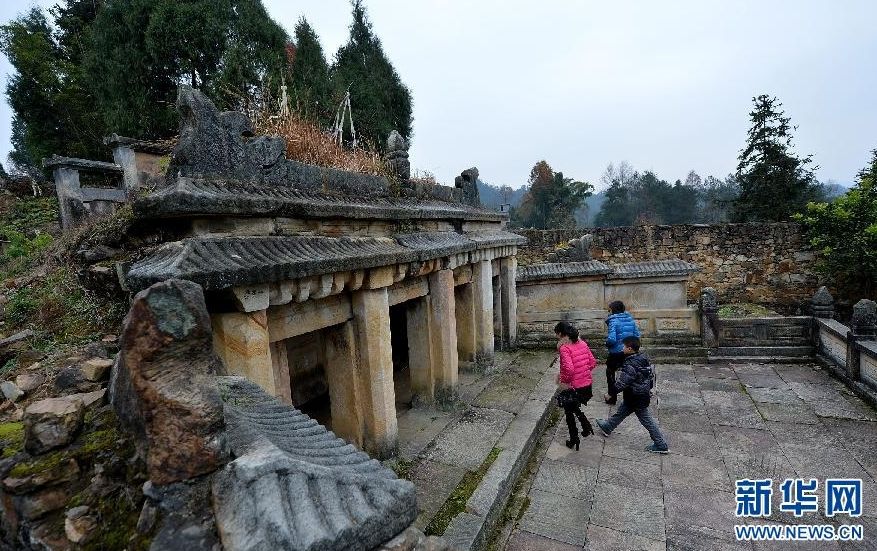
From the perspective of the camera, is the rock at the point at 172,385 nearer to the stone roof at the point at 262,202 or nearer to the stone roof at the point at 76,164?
the stone roof at the point at 262,202

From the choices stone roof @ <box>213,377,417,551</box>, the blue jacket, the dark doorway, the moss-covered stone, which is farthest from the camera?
the dark doorway

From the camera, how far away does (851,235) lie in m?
12.4

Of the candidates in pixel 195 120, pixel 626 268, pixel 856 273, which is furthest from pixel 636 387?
pixel 856 273

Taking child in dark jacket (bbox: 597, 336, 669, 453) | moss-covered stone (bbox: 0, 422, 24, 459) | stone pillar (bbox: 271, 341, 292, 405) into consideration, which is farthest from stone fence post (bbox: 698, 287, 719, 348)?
moss-covered stone (bbox: 0, 422, 24, 459)

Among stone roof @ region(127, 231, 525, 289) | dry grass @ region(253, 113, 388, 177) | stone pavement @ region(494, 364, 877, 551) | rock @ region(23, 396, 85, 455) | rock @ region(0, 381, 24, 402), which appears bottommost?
stone pavement @ region(494, 364, 877, 551)

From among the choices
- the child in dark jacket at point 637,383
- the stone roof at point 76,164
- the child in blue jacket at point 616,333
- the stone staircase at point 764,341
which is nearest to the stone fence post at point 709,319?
the stone staircase at point 764,341

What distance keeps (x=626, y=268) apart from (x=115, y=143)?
48.1 ft

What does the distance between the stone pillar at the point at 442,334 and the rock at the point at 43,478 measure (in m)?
4.61

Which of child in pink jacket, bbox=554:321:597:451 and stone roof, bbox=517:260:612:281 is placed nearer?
child in pink jacket, bbox=554:321:597:451

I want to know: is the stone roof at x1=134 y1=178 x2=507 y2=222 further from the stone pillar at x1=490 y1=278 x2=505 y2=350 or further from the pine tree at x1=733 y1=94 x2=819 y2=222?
the pine tree at x1=733 y1=94 x2=819 y2=222

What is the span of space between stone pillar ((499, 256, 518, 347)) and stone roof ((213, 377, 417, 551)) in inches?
301

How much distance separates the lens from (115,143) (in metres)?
11.2

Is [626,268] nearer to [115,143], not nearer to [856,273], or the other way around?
[856,273]

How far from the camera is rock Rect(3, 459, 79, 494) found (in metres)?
2.13
